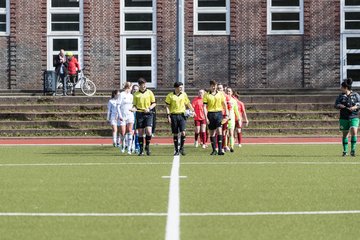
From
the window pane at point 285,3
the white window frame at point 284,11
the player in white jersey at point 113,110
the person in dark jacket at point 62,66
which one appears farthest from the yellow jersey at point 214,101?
the window pane at point 285,3

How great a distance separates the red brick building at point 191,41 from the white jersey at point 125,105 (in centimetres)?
1809

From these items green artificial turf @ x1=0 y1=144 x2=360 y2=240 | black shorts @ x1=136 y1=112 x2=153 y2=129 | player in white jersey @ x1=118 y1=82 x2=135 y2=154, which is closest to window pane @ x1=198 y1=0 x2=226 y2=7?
player in white jersey @ x1=118 y1=82 x2=135 y2=154

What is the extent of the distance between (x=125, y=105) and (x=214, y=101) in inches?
101

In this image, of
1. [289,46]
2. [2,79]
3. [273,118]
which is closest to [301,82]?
[289,46]

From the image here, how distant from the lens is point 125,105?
87.8 ft

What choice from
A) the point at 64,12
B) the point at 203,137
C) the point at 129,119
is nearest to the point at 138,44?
the point at 64,12

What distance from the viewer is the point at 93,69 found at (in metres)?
45.1

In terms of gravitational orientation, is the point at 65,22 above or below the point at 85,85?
above

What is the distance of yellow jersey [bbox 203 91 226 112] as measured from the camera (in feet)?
83.5

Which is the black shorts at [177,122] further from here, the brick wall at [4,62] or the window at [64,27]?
the brick wall at [4,62]

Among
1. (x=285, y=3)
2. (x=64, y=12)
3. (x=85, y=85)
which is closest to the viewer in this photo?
(x=85, y=85)

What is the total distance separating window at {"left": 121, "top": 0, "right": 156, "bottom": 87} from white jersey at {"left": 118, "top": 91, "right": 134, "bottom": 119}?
18.3 meters

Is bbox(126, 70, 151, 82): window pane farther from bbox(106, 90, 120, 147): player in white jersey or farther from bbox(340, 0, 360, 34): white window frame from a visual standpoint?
bbox(106, 90, 120, 147): player in white jersey

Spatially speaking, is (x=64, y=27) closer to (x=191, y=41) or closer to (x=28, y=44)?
(x=28, y=44)
